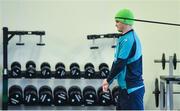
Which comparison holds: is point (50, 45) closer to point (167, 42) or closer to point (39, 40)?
point (39, 40)

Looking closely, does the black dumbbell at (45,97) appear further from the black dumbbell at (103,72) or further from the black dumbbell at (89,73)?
the black dumbbell at (103,72)

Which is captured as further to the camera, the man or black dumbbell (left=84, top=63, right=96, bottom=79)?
black dumbbell (left=84, top=63, right=96, bottom=79)

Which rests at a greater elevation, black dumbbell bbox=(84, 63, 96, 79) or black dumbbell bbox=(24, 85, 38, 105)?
black dumbbell bbox=(84, 63, 96, 79)

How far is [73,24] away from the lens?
4.82 m

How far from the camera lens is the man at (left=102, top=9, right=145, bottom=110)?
287cm

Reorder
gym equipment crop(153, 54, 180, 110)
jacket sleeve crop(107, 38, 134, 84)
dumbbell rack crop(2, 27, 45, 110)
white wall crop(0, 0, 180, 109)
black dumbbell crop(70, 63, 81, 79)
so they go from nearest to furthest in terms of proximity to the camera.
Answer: jacket sleeve crop(107, 38, 134, 84) → gym equipment crop(153, 54, 180, 110) → dumbbell rack crop(2, 27, 45, 110) → black dumbbell crop(70, 63, 81, 79) → white wall crop(0, 0, 180, 109)

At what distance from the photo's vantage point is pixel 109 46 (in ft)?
15.8

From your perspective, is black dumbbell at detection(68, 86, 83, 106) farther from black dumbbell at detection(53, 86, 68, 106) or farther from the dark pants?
the dark pants

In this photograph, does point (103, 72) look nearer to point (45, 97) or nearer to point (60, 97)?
point (60, 97)

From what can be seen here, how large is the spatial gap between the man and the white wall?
6.00 ft

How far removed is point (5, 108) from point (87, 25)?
166cm

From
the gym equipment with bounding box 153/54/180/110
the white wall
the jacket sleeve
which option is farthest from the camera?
the white wall

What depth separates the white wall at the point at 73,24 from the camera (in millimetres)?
4805

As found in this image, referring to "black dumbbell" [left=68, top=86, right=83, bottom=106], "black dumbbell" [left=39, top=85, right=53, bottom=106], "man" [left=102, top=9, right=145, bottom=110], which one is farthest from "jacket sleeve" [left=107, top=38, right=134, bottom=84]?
"black dumbbell" [left=39, top=85, right=53, bottom=106]
